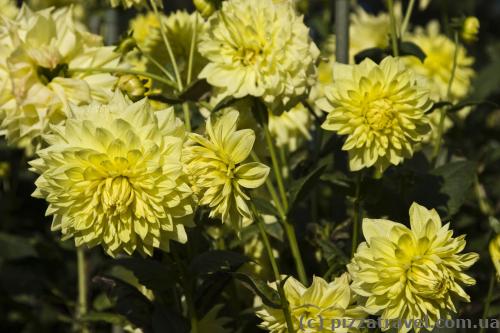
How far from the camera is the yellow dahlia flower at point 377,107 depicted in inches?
40.9

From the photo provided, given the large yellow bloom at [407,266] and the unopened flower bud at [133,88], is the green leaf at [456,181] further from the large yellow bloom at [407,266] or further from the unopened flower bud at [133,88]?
the unopened flower bud at [133,88]

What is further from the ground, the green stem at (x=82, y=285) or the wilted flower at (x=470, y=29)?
the wilted flower at (x=470, y=29)

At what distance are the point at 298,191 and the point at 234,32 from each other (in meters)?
0.26

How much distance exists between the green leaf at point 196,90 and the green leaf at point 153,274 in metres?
0.27

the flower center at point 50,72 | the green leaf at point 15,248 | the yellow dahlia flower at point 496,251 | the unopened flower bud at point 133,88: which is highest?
the flower center at point 50,72

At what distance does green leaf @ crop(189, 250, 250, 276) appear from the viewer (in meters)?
1.09

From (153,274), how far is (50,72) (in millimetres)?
353

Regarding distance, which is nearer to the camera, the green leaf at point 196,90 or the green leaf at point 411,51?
the green leaf at point 196,90

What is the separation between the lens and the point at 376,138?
41.6 inches

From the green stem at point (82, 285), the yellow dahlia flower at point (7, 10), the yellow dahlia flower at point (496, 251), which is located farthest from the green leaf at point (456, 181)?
the yellow dahlia flower at point (7, 10)

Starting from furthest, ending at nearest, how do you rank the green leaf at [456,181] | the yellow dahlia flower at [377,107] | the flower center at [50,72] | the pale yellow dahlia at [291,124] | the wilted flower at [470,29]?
the pale yellow dahlia at [291,124] < the wilted flower at [470,29] < the green leaf at [456,181] < the flower center at [50,72] < the yellow dahlia flower at [377,107]

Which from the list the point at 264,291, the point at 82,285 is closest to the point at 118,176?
Answer: the point at 264,291

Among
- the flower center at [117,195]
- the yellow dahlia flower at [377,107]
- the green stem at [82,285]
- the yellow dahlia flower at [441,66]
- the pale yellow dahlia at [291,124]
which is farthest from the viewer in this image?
the yellow dahlia flower at [441,66]

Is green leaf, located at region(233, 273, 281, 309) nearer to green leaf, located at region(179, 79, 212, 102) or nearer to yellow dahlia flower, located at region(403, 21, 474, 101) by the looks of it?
green leaf, located at region(179, 79, 212, 102)
